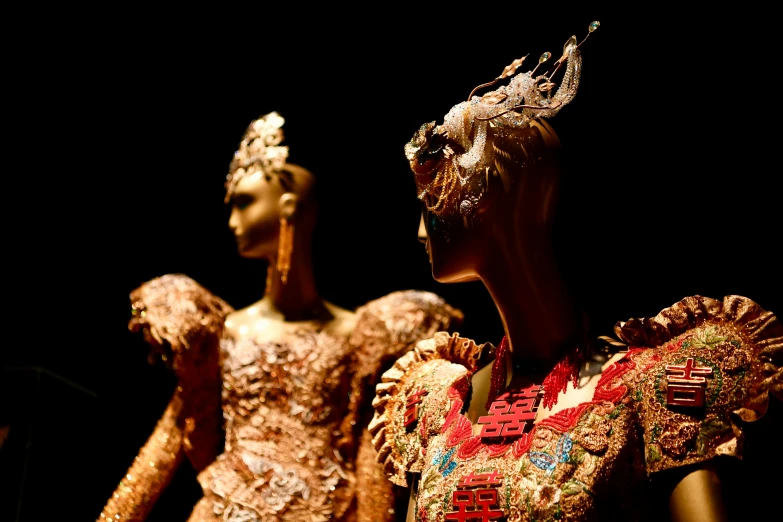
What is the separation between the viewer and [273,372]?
2875mm

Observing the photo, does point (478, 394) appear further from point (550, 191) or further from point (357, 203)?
point (357, 203)

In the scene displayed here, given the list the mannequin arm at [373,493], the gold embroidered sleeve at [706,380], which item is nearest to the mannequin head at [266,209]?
the mannequin arm at [373,493]

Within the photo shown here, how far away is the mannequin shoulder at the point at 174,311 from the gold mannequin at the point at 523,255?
3.87ft

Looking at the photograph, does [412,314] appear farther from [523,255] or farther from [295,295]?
[523,255]

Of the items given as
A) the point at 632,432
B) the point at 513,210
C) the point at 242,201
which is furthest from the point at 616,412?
the point at 242,201

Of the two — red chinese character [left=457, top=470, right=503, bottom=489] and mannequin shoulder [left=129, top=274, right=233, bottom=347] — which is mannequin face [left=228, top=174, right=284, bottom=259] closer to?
mannequin shoulder [left=129, top=274, right=233, bottom=347]

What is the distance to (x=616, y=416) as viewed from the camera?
1716 mm

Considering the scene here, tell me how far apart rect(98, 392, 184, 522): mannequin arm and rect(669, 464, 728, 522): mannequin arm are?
167cm

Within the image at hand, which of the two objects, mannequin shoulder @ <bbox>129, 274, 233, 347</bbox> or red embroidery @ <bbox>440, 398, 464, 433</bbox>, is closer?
red embroidery @ <bbox>440, 398, 464, 433</bbox>

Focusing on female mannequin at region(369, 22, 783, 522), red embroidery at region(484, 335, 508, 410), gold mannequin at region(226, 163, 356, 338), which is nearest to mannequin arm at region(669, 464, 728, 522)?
female mannequin at region(369, 22, 783, 522)

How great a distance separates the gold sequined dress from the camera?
2709mm

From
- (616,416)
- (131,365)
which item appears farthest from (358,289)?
(616,416)

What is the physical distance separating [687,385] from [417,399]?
56 centimetres

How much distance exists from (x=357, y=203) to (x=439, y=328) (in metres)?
0.59
